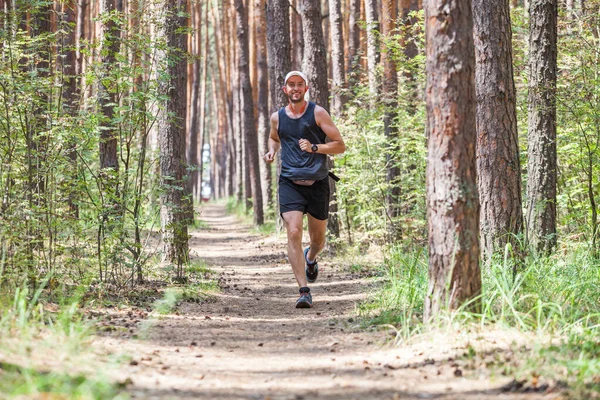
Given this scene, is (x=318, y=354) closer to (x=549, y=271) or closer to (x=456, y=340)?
(x=456, y=340)

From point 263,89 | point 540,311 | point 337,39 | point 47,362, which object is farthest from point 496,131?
point 263,89

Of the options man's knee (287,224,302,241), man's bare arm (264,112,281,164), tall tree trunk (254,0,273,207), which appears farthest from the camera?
tall tree trunk (254,0,273,207)

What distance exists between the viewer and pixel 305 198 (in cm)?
725

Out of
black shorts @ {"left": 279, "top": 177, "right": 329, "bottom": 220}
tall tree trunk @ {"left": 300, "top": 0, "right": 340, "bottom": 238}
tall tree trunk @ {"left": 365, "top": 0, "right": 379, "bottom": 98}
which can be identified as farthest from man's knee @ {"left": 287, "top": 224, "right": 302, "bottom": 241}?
tall tree trunk @ {"left": 365, "top": 0, "right": 379, "bottom": 98}

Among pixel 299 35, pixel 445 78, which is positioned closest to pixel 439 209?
pixel 445 78

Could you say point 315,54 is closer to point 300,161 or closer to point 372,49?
point 372,49

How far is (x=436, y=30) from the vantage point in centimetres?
486

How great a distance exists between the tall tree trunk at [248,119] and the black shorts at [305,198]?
41.0 feet

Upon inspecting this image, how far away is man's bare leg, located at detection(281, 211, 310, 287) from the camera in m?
7.04

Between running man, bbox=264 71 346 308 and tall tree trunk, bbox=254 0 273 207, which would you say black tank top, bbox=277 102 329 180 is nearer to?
running man, bbox=264 71 346 308

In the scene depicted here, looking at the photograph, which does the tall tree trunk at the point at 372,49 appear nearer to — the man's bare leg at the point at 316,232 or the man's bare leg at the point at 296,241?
the man's bare leg at the point at 316,232

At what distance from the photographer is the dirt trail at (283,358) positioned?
3.74 metres

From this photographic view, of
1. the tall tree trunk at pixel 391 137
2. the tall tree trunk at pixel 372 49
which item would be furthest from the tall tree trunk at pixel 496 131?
the tall tree trunk at pixel 372 49

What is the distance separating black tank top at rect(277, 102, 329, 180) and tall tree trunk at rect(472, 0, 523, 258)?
1709mm
